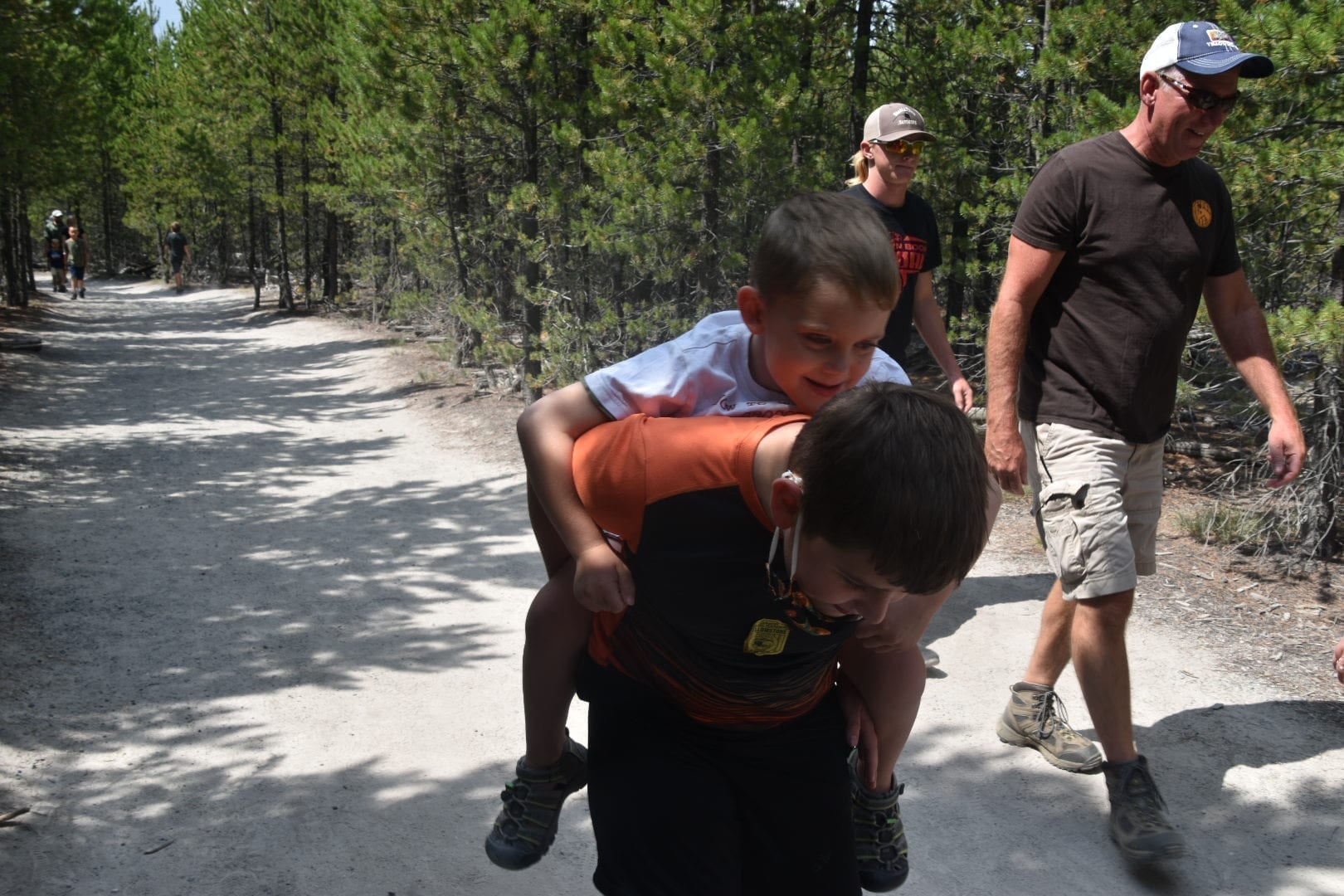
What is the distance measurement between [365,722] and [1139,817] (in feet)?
8.97

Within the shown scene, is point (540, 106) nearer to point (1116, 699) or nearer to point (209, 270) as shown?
point (1116, 699)

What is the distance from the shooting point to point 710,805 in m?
1.93

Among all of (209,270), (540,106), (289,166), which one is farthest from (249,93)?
(209,270)

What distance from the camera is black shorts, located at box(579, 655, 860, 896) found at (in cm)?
188

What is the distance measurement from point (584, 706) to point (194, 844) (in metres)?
1.48

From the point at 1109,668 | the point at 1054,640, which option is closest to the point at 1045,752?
the point at 1054,640

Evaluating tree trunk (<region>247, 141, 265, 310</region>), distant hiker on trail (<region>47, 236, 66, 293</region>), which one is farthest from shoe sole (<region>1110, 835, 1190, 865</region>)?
Answer: distant hiker on trail (<region>47, 236, 66, 293</region>)

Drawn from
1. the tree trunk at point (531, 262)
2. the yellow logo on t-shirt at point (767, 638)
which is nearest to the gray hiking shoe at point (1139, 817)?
the yellow logo on t-shirt at point (767, 638)

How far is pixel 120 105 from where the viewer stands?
32906 millimetres

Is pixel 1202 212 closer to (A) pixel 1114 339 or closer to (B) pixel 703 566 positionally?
(A) pixel 1114 339

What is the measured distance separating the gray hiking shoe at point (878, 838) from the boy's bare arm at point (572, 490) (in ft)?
2.64

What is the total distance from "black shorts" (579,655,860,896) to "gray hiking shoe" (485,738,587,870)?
0.38 metres

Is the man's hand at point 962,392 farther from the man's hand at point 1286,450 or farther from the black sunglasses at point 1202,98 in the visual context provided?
the black sunglasses at point 1202,98

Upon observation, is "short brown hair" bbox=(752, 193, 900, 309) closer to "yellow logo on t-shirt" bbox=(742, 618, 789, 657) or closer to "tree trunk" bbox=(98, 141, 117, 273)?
"yellow logo on t-shirt" bbox=(742, 618, 789, 657)
